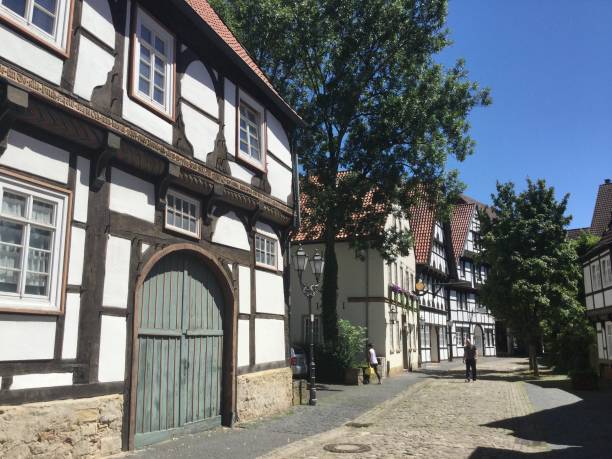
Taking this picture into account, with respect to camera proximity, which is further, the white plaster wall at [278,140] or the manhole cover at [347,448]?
the white plaster wall at [278,140]

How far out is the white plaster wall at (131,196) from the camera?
27.9 feet

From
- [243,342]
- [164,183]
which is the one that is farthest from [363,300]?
[164,183]

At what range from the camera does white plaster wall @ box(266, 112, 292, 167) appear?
1384cm

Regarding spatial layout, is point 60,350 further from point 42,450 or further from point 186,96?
point 186,96

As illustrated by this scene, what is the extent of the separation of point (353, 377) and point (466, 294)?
28.7 metres

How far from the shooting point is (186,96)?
10.4m

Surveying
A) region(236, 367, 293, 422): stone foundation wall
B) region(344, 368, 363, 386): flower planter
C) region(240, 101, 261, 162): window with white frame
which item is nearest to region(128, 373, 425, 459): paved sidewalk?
region(236, 367, 293, 422): stone foundation wall

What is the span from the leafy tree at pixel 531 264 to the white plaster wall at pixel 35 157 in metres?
21.8

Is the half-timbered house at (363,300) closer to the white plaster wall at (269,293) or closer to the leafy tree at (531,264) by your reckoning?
the leafy tree at (531,264)

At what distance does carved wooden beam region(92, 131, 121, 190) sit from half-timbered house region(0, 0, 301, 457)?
24mm

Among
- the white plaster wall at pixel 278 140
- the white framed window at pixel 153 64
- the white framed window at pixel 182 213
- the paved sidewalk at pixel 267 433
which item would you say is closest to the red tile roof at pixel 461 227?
the paved sidewalk at pixel 267 433

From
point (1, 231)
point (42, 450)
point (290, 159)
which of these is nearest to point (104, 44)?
point (1, 231)

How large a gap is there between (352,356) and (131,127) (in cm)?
1536

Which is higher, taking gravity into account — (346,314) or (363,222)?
(363,222)
